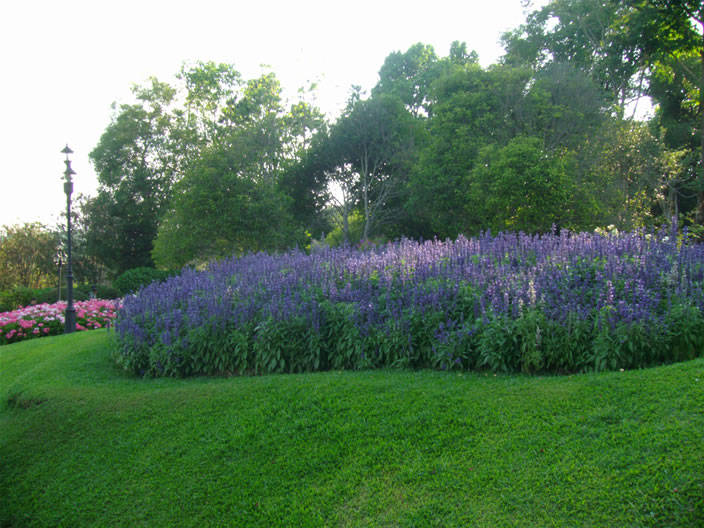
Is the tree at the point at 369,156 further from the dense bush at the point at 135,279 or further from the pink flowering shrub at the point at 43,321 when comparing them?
the pink flowering shrub at the point at 43,321

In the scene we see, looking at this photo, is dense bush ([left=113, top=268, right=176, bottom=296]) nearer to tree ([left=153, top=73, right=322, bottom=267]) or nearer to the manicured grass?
tree ([left=153, top=73, right=322, bottom=267])

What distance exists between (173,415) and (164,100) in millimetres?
32290

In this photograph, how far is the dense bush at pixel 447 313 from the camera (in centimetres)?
446

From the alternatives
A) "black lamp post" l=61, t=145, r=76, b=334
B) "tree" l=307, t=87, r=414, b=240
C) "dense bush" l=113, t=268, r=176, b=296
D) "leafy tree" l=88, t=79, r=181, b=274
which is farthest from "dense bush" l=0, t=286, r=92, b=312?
"tree" l=307, t=87, r=414, b=240

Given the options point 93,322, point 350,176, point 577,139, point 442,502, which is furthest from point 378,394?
point 350,176

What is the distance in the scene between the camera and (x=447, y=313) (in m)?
5.21

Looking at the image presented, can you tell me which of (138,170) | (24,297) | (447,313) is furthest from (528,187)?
(138,170)

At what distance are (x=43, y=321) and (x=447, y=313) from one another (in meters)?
11.1

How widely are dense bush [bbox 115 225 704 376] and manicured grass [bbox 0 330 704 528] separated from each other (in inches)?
14.3

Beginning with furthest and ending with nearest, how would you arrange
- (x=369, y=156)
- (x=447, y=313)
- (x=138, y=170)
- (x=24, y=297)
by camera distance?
(x=138, y=170), (x=369, y=156), (x=24, y=297), (x=447, y=313)

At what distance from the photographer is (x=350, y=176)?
27.9 meters

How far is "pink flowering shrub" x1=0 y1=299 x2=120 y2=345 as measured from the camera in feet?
38.4

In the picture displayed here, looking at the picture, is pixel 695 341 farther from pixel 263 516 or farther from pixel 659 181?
pixel 659 181

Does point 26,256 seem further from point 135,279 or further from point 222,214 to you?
point 222,214
